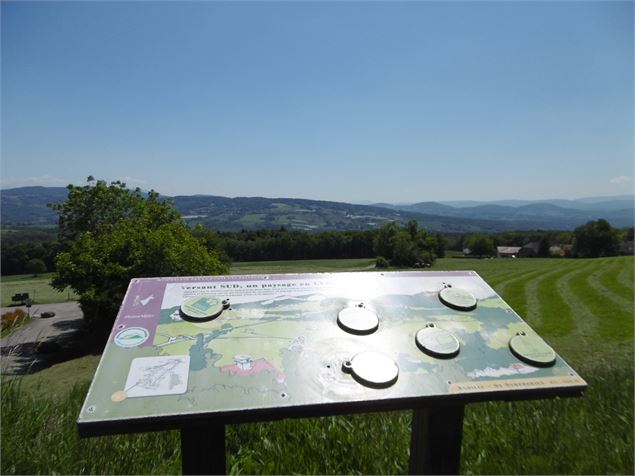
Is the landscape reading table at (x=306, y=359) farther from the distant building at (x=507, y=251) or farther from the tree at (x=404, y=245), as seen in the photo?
the distant building at (x=507, y=251)

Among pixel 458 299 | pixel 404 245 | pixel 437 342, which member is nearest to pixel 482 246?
pixel 404 245

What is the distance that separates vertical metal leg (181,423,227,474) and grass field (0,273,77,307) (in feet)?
128

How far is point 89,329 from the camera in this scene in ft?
89.4

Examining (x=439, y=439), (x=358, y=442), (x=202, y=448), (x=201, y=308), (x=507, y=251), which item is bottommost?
(x=507, y=251)

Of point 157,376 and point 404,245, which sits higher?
point 157,376

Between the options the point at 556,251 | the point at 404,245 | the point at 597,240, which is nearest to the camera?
the point at 404,245

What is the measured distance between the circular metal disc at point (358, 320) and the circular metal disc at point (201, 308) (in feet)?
3.37

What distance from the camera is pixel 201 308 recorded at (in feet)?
10.8

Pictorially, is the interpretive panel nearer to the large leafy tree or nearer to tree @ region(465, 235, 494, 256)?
the large leafy tree

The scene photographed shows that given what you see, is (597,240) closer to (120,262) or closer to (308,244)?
(308,244)

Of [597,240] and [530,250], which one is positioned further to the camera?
[530,250]

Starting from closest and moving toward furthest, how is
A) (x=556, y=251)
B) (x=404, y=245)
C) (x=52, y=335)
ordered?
(x=52, y=335) < (x=404, y=245) < (x=556, y=251)

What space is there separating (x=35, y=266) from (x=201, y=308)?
72.4 metres

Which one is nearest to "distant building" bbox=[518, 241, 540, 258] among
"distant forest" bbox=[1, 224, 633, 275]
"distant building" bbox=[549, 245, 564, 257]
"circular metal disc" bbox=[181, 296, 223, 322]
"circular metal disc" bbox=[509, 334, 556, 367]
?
"distant building" bbox=[549, 245, 564, 257]
